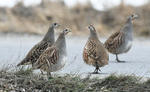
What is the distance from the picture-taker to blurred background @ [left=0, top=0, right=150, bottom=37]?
3150cm

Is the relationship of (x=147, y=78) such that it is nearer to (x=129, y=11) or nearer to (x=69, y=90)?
(x=69, y=90)

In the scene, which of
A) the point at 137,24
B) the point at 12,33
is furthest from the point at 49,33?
the point at 137,24

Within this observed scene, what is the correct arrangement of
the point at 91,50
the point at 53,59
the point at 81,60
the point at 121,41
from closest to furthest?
the point at 53,59
the point at 91,50
the point at 121,41
the point at 81,60

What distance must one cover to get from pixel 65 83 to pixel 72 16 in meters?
23.6

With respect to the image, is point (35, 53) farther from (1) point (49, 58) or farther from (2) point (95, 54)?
(1) point (49, 58)

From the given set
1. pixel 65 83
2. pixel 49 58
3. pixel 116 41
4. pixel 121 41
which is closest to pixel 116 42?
pixel 116 41

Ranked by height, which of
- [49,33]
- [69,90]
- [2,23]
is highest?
[2,23]

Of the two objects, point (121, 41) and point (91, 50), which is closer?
point (91, 50)

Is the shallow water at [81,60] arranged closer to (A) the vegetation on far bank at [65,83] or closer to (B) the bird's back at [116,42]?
(B) the bird's back at [116,42]

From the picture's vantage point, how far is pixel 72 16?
3428 cm

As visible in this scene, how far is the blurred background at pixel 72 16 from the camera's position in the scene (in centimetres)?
3150

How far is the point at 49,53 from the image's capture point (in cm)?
1207

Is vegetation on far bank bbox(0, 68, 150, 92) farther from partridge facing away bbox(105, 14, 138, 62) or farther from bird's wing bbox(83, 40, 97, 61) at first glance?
partridge facing away bbox(105, 14, 138, 62)

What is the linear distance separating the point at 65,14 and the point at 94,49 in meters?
21.1
